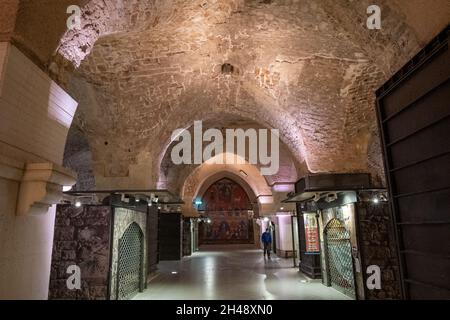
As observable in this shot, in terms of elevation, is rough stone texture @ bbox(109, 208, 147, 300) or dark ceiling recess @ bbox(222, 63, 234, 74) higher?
dark ceiling recess @ bbox(222, 63, 234, 74)

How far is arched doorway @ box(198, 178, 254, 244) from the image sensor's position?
2942 centimetres

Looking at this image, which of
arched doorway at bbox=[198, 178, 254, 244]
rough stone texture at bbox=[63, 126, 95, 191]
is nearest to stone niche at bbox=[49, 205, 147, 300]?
rough stone texture at bbox=[63, 126, 95, 191]

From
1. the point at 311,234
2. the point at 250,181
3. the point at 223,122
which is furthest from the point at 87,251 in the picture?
the point at 250,181

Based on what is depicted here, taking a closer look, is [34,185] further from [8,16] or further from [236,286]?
[236,286]

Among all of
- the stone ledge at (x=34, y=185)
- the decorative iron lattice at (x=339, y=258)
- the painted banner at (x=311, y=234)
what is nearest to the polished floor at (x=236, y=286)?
the decorative iron lattice at (x=339, y=258)

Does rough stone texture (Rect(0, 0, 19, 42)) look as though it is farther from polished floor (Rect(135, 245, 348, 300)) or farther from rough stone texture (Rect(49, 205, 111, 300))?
polished floor (Rect(135, 245, 348, 300))

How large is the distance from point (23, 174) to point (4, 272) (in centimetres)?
71

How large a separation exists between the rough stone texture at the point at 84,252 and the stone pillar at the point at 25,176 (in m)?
4.06

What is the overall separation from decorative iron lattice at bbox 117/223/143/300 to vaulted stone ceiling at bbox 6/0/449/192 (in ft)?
5.12

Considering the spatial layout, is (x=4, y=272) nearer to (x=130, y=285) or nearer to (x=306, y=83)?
(x=130, y=285)

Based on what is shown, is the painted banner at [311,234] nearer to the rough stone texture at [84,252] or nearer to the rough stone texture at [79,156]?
the rough stone texture at [84,252]

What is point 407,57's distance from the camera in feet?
11.3

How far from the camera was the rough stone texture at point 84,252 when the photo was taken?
663 cm
